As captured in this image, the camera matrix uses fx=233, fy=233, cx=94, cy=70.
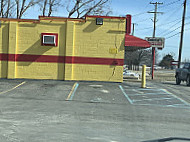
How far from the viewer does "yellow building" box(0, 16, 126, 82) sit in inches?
650

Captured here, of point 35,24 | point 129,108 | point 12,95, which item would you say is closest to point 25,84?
point 12,95

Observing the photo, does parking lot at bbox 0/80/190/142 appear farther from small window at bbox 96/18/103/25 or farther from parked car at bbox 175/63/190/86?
parked car at bbox 175/63/190/86

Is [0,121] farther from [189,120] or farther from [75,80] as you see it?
[75,80]

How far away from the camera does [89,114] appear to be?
834 centimetres

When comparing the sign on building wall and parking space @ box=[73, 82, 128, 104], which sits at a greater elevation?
the sign on building wall

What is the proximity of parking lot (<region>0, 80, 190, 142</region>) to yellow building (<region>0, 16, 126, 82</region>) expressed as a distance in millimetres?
2080

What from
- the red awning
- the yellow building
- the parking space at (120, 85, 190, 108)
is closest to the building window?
the yellow building

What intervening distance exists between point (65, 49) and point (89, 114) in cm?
893

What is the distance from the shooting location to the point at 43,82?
52.8 ft

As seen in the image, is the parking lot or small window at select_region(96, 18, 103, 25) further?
small window at select_region(96, 18, 103, 25)

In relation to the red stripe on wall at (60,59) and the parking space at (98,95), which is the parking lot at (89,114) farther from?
the red stripe on wall at (60,59)

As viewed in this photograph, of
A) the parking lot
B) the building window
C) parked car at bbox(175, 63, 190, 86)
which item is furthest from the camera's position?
parked car at bbox(175, 63, 190, 86)

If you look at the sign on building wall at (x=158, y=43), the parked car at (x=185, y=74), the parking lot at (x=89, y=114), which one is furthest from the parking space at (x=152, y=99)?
the sign on building wall at (x=158, y=43)

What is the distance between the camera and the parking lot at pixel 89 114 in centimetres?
588
